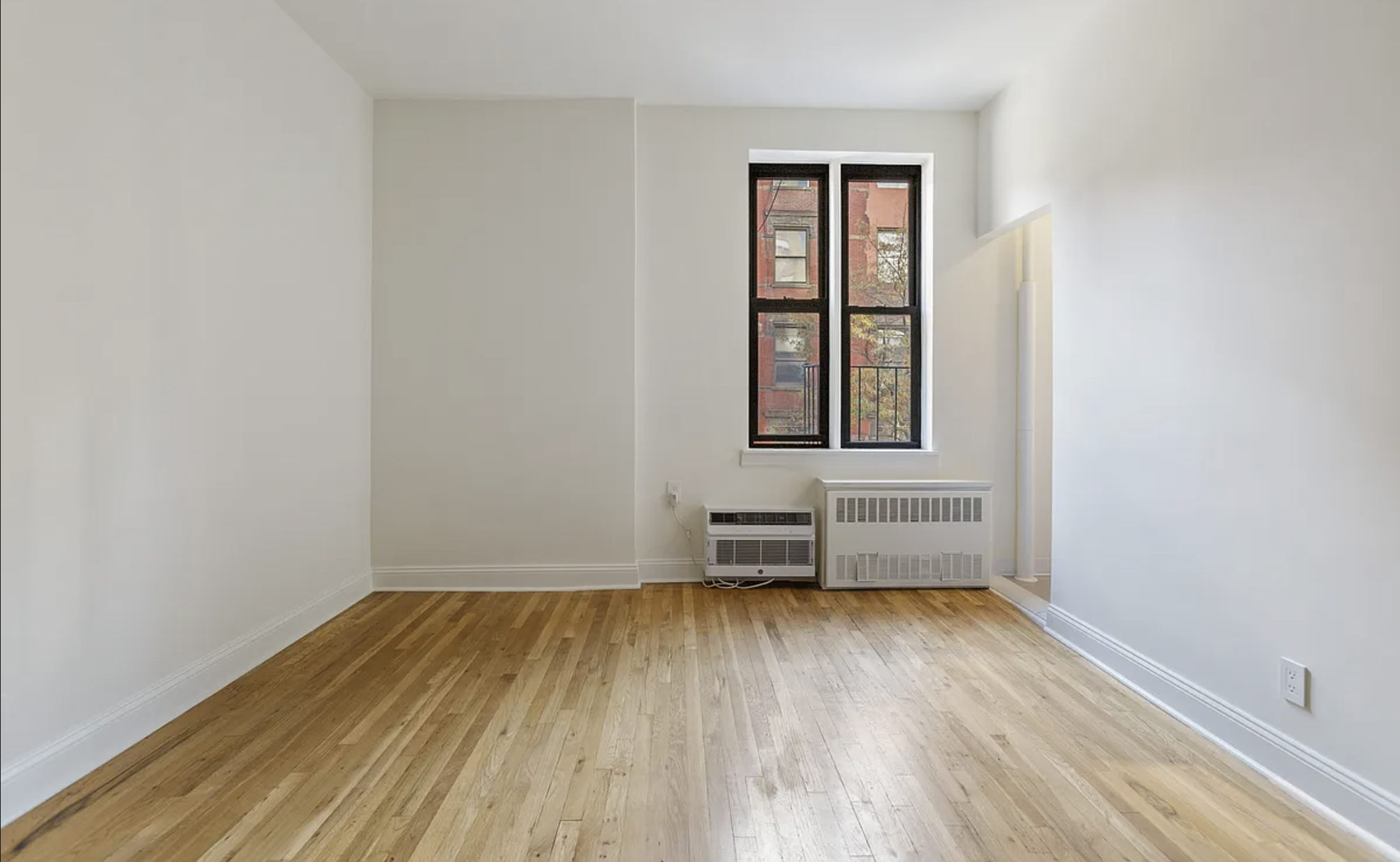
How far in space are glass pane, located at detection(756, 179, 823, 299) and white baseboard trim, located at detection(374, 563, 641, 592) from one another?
206 centimetres

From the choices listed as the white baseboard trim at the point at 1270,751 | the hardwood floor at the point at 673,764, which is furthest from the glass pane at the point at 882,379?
the white baseboard trim at the point at 1270,751

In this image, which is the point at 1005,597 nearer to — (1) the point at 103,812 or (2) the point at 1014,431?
(2) the point at 1014,431

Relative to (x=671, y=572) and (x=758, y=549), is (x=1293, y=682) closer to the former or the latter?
(x=758, y=549)

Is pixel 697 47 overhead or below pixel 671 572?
overhead

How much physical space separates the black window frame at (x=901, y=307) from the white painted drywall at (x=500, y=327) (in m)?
1.39

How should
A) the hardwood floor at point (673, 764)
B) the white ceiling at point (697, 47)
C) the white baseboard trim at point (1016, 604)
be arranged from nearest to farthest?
the hardwood floor at point (673, 764) < the white ceiling at point (697, 47) < the white baseboard trim at point (1016, 604)

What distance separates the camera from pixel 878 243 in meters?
4.67

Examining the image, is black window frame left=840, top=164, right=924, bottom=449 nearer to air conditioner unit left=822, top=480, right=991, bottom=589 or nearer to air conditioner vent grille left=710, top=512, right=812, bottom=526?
air conditioner unit left=822, top=480, right=991, bottom=589

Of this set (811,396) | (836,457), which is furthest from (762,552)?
(811,396)

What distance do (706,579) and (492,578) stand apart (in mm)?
1272

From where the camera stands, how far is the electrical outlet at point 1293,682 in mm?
2080

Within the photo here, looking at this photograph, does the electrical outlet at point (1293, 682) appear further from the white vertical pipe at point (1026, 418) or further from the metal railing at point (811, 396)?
the metal railing at point (811, 396)

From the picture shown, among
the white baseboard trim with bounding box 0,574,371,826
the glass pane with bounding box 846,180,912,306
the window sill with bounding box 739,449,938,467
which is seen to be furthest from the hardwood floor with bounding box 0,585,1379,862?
the glass pane with bounding box 846,180,912,306

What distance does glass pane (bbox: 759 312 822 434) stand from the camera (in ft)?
15.1
